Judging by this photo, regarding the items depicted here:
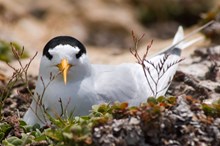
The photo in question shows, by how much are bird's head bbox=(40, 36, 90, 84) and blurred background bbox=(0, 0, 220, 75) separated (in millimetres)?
4009

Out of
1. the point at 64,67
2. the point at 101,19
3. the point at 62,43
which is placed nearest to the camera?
the point at 64,67

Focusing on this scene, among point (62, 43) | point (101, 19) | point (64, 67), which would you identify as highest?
point (101, 19)

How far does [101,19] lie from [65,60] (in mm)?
4653

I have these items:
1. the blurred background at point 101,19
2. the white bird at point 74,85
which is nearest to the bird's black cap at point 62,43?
the white bird at point 74,85

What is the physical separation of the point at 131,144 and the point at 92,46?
16.9ft

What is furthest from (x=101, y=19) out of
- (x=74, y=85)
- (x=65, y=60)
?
(x=65, y=60)

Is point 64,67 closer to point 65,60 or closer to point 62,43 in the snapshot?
point 65,60

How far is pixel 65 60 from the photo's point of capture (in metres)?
4.64

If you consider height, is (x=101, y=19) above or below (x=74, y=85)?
above

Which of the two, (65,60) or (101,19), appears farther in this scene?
(101,19)

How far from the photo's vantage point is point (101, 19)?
9250 millimetres

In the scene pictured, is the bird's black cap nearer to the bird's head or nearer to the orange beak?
the bird's head

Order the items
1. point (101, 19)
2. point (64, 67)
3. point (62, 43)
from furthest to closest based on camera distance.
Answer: point (101, 19)
point (62, 43)
point (64, 67)

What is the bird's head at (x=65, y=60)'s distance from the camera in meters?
4.66
